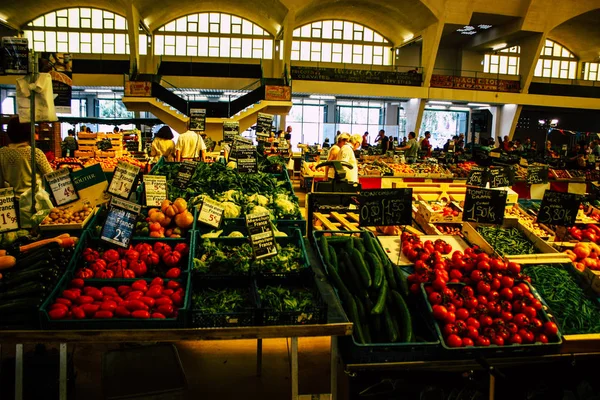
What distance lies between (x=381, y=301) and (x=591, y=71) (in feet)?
109

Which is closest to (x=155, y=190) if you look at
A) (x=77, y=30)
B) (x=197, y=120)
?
(x=197, y=120)

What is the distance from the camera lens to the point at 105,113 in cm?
2789

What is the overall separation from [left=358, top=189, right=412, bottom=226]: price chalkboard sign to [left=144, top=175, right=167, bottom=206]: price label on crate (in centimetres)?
161

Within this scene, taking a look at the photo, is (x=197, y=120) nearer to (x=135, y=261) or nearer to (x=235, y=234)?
(x=235, y=234)

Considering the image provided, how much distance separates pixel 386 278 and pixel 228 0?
23.4 meters

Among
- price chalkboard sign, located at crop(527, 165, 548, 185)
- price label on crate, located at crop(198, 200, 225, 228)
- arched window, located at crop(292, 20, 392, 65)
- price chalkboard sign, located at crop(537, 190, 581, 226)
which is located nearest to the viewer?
price label on crate, located at crop(198, 200, 225, 228)

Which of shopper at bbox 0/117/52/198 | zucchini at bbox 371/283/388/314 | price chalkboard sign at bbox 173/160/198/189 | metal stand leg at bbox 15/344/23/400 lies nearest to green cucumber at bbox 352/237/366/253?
zucchini at bbox 371/283/388/314

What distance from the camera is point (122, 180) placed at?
11.6 feet

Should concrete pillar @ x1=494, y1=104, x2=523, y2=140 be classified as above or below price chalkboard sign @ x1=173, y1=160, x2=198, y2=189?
above

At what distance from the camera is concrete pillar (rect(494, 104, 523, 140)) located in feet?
81.1

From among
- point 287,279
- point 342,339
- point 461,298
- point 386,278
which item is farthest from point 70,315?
point 461,298

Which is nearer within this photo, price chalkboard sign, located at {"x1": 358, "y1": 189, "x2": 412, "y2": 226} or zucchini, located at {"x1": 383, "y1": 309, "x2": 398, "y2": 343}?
Result: zucchini, located at {"x1": 383, "y1": 309, "x2": 398, "y2": 343}

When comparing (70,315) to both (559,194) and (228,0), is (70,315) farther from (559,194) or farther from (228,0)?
(228,0)

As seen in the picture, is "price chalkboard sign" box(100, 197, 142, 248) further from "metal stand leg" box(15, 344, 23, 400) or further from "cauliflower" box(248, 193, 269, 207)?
"cauliflower" box(248, 193, 269, 207)
